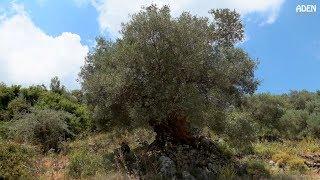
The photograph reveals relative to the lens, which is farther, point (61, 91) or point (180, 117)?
point (61, 91)

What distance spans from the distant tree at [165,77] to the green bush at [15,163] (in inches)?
152

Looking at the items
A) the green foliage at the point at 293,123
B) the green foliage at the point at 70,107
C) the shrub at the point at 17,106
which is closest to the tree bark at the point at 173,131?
the green foliage at the point at 70,107

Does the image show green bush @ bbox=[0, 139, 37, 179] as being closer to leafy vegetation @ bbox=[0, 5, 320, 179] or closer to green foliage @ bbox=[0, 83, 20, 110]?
leafy vegetation @ bbox=[0, 5, 320, 179]

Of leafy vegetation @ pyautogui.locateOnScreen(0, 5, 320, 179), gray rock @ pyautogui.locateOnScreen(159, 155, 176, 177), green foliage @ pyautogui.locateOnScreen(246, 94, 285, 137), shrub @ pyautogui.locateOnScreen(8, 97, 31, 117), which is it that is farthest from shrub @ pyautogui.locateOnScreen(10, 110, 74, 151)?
green foliage @ pyautogui.locateOnScreen(246, 94, 285, 137)

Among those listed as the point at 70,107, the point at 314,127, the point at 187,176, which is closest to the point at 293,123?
the point at 314,127

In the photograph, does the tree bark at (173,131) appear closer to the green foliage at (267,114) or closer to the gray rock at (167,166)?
the gray rock at (167,166)

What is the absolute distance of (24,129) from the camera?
2769 cm

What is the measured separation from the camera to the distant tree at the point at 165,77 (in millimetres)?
18672

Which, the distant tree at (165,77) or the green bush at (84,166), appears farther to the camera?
the distant tree at (165,77)

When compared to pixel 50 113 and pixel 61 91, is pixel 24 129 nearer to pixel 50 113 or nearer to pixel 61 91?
pixel 50 113

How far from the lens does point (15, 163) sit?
17500 mm

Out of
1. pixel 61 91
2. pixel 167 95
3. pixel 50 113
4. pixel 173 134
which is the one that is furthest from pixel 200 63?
pixel 61 91

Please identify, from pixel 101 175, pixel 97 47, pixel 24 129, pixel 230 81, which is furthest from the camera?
pixel 24 129

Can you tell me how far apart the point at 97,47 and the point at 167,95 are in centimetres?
642
